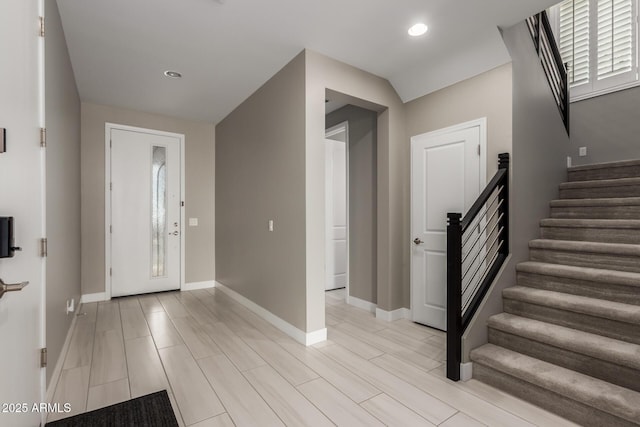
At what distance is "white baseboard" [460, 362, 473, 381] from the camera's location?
224cm

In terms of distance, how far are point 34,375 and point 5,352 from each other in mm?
592

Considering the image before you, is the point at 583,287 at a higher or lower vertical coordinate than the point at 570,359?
higher

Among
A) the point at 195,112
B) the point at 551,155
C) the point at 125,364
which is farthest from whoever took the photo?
the point at 195,112

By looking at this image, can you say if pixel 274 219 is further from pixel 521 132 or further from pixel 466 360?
pixel 521 132

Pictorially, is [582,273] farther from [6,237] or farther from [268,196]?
[6,237]

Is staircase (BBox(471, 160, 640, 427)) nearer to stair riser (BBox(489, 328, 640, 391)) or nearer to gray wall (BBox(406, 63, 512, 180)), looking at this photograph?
stair riser (BBox(489, 328, 640, 391))

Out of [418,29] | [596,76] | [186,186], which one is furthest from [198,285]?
[596,76]

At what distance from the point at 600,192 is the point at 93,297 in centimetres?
621

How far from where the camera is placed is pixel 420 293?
11.2 feet

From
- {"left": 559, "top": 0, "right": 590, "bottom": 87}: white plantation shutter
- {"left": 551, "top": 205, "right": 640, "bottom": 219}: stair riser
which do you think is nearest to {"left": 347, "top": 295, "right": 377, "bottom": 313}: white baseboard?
{"left": 551, "top": 205, "right": 640, "bottom": 219}: stair riser

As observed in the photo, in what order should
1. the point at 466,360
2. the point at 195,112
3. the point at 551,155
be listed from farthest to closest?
the point at 195,112
the point at 551,155
the point at 466,360

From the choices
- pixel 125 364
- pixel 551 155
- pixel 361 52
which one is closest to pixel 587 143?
pixel 551 155

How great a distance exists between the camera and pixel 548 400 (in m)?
1.88

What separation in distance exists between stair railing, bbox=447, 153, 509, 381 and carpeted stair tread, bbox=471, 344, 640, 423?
205 mm
